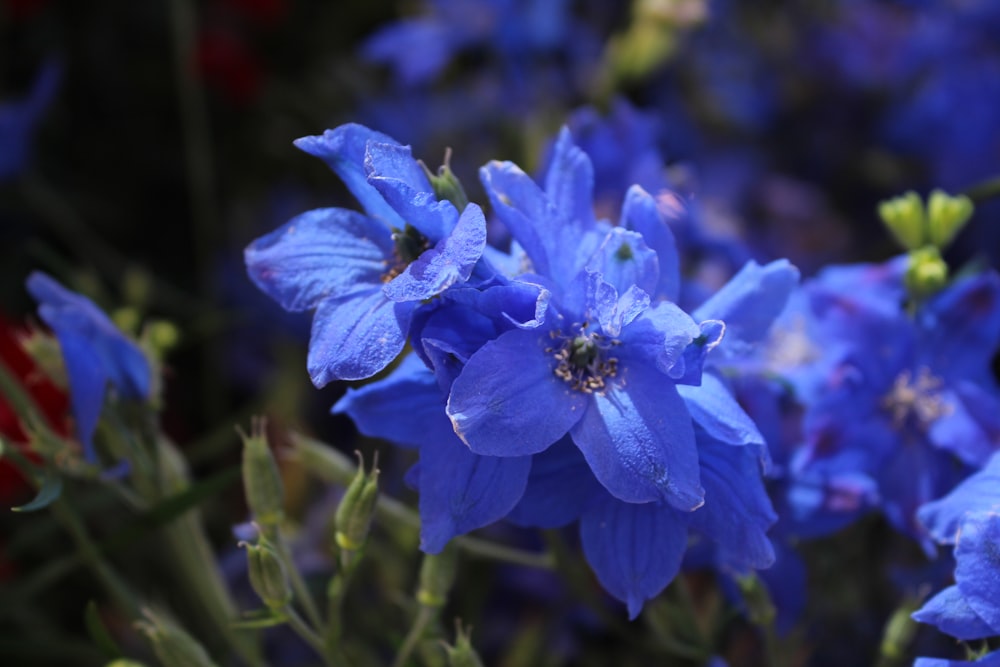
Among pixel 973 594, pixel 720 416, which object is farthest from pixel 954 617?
pixel 720 416

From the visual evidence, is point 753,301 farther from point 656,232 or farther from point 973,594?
point 973,594

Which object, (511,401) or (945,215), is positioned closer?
(511,401)

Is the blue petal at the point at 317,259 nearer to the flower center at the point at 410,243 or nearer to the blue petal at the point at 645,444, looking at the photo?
the flower center at the point at 410,243

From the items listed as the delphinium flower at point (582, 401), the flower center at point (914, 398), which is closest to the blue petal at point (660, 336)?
the delphinium flower at point (582, 401)

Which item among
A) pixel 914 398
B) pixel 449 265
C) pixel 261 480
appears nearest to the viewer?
pixel 449 265

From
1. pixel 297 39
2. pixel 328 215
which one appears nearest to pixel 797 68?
pixel 297 39

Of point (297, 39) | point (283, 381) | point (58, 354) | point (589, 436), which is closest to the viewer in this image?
point (589, 436)

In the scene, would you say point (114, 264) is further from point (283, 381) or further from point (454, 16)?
point (454, 16)
